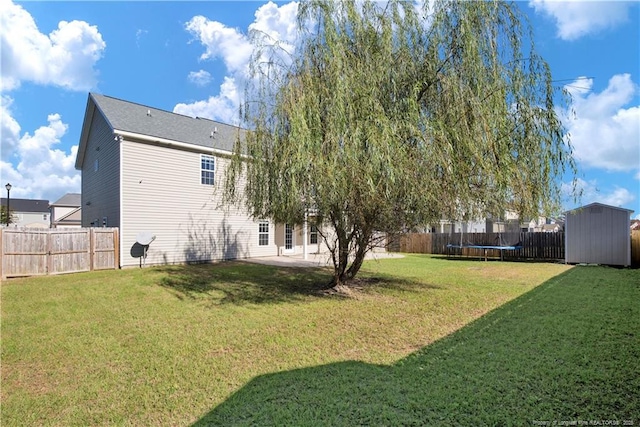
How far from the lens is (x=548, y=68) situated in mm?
6059

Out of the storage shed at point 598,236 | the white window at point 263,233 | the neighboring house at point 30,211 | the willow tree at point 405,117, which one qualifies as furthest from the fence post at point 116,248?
the neighboring house at point 30,211

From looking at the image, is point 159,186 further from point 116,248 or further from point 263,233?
point 263,233

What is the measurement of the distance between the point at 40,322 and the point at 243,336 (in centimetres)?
376

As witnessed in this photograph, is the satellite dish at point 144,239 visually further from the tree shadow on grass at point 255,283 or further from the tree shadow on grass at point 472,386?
the tree shadow on grass at point 472,386

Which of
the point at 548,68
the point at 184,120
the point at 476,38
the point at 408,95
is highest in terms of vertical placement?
the point at 184,120

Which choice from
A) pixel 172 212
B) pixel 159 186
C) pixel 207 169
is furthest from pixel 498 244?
pixel 159 186

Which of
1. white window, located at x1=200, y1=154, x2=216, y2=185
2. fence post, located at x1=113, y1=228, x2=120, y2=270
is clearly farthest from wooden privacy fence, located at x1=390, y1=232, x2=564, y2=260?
fence post, located at x1=113, y1=228, x2=120, y2=270

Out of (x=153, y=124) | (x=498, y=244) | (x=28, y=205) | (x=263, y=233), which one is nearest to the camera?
(x=153, y=124)

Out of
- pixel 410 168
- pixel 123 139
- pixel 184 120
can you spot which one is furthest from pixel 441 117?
pixel 184 120

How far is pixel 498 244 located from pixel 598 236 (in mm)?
4471

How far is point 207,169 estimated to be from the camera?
14.7 meters

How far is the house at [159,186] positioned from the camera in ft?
40.8

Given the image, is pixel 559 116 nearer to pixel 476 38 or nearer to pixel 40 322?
pixel 476 38

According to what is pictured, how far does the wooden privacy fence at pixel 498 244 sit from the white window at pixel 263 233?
674cm
